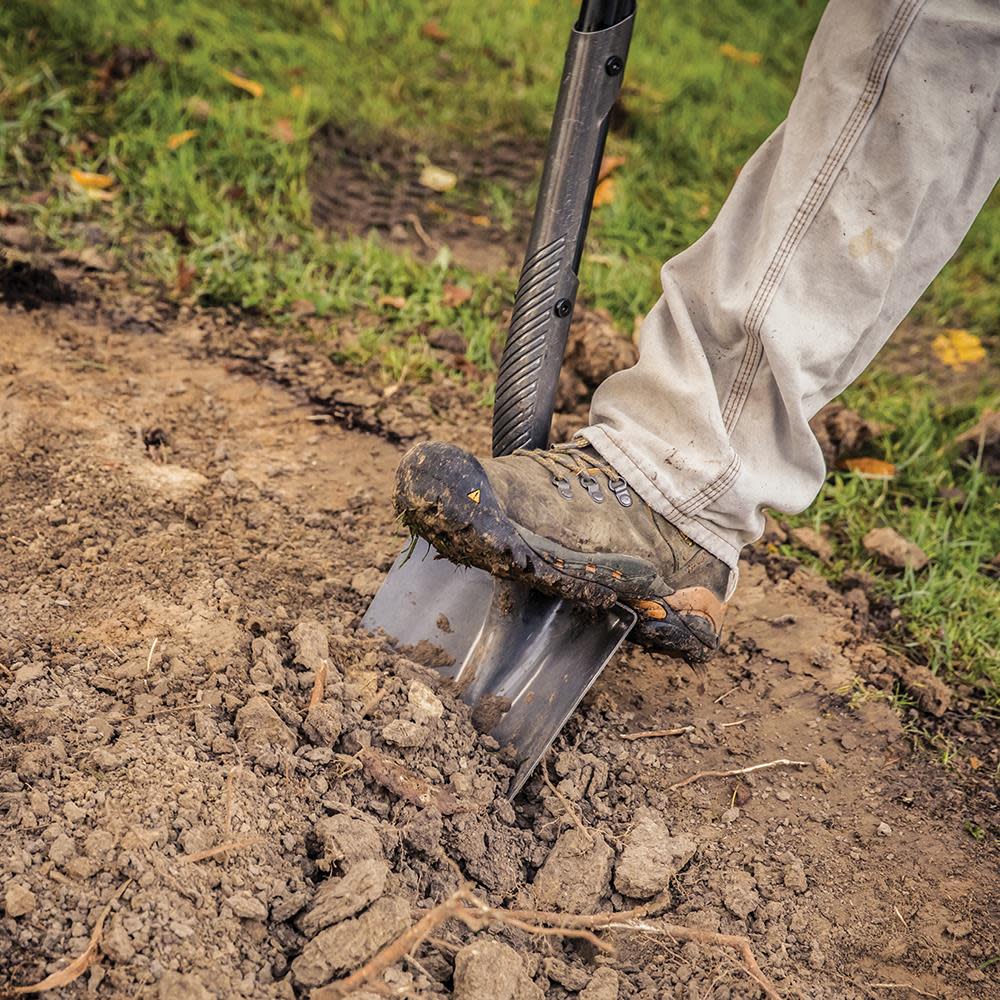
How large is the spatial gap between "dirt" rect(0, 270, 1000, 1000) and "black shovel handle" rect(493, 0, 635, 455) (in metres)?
0.45

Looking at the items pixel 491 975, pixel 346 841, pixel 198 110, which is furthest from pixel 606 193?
pixel 491 975

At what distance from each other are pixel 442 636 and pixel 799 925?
0.77 m

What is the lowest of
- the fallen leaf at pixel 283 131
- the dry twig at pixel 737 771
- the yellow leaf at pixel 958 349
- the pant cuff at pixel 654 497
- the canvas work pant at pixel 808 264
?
the dry twig at pixel 737 771

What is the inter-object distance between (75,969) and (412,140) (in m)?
A: 3.02

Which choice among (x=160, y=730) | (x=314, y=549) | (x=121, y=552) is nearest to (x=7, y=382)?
(x=121, y=552)

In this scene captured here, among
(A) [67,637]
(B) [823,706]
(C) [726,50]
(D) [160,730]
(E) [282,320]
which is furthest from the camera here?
(C) [726,50]

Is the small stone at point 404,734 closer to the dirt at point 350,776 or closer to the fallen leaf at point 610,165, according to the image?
the dirt at point 350,776

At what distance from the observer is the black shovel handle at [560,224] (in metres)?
1.90

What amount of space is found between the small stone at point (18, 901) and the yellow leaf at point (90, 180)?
2391 millimetres

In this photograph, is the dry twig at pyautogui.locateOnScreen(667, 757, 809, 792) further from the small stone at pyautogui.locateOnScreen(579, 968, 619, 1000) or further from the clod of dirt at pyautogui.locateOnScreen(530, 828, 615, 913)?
the small stone at pyautogui.locateOnScreen(579, 968, 619, 1000)

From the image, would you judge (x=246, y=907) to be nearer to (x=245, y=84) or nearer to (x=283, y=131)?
(x=283, y=131)

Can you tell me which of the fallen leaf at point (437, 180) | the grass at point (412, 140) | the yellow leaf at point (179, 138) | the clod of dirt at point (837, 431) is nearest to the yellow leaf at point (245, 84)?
the grass at point (412, 140)

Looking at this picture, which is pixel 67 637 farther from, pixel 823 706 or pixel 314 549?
pixel 823 706

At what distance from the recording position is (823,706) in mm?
2141
